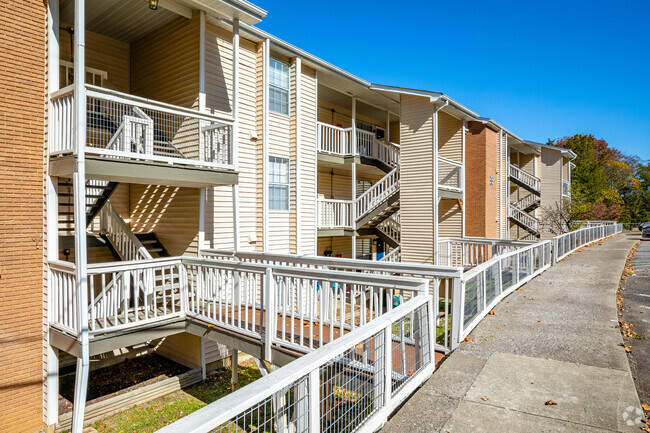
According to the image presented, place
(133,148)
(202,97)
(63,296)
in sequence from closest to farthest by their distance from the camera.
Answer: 1. (63,296)
2. (133,148)
3. (202,97)

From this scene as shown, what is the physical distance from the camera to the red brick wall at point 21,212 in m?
7.37

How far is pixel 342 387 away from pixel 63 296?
6452 millimetres

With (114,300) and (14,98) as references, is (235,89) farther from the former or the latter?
(114,300)

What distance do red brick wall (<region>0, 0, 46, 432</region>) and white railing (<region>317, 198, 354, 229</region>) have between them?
8959 mm

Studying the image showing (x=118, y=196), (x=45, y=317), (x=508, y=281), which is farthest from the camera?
(x=118, y=196)

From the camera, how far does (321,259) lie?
7984mm

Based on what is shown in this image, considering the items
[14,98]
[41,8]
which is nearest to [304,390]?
[14,98]

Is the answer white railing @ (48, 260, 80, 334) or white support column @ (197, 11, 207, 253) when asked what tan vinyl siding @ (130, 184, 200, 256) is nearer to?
white support column @ (197, 11, 207, 253)

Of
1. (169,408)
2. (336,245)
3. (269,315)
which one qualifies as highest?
(336,245)

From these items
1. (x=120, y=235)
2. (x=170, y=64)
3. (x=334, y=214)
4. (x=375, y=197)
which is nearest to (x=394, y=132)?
(x=375, y=197)

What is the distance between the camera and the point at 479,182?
20297 mm

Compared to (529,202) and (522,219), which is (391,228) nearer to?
(522,219)

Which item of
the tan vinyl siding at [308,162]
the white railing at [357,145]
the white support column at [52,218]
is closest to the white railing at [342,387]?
the white support column at [52,218]

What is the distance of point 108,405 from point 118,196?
203 inches
